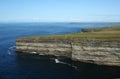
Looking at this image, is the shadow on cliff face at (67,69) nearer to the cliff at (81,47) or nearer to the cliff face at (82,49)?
the cliff face at (82,49)

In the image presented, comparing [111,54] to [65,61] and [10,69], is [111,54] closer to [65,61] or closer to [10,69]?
[65,61]

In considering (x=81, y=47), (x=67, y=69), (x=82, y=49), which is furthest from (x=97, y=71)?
(x=81, y=47)

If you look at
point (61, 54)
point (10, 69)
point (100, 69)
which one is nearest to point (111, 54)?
point (100, 69)

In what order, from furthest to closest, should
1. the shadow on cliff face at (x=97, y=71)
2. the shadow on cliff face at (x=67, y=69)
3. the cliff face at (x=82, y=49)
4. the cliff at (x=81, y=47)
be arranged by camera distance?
A: 1. the cliff at (x=81, y=47)
2. the cliff face at (x=82, y=49)
3. the shadow on cliff face at (x=67, y=69)
4. the shadow on cliff face at (x=97, y=71)

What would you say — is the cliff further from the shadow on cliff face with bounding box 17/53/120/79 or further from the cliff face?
the shadow on cliff face with bounding box 17/53/120/79

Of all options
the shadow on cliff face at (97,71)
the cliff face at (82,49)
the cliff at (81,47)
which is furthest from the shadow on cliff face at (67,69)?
the cliff at (81,47)

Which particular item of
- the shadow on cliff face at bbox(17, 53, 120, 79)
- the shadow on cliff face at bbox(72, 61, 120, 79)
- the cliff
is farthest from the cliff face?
the shadow on cliff face at bbox(72, 61, 120, 79)
